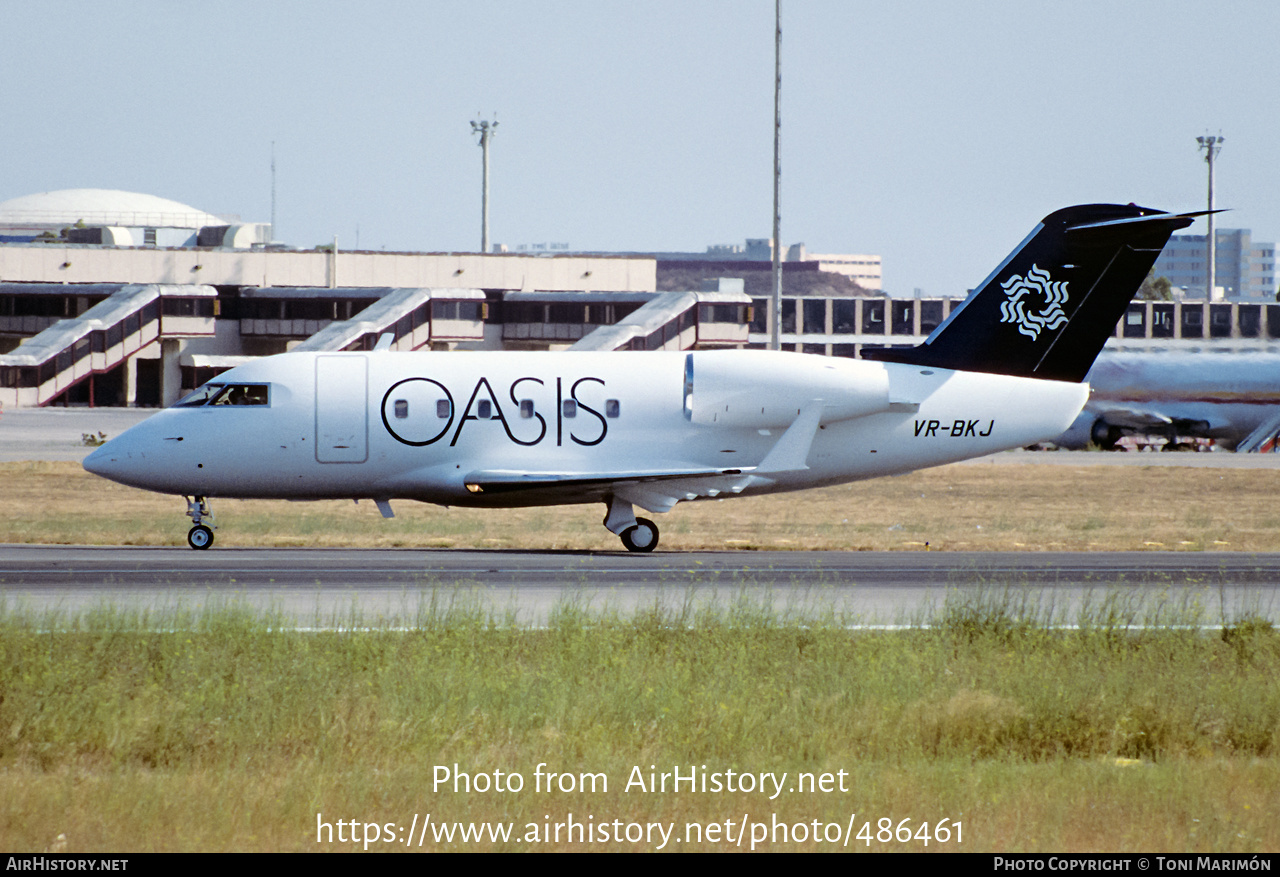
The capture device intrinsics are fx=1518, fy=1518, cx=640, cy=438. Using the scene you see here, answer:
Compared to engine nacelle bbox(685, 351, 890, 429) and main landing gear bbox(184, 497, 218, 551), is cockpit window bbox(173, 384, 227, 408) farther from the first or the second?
engine nacelle bbox(685, 351, 890, 429)

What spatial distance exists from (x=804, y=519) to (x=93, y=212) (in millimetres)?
163193

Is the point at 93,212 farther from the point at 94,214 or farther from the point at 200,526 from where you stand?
the point at 200,526

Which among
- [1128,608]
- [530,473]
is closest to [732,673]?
[1128,608]

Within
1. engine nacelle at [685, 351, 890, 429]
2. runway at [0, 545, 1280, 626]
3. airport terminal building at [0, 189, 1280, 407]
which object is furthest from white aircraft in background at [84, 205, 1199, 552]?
airport terminal building at [0, 189, 1280, 407]

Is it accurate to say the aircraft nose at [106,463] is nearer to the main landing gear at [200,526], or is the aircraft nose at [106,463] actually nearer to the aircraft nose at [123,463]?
the aircraft nose at [123,463]

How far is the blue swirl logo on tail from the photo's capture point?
27.4 metres

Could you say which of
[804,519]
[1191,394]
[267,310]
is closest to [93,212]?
[267,310]

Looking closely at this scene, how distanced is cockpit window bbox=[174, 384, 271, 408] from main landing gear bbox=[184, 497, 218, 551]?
1752 mm

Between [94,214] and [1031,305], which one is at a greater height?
[94,214]

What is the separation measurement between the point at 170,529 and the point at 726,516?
42.6ft

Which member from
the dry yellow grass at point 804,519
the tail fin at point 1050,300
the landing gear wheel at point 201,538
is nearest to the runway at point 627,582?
the landing gear wheel at point 201,538

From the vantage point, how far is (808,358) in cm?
2677

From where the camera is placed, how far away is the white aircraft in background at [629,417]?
26.4 metres

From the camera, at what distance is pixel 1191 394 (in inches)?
2201
